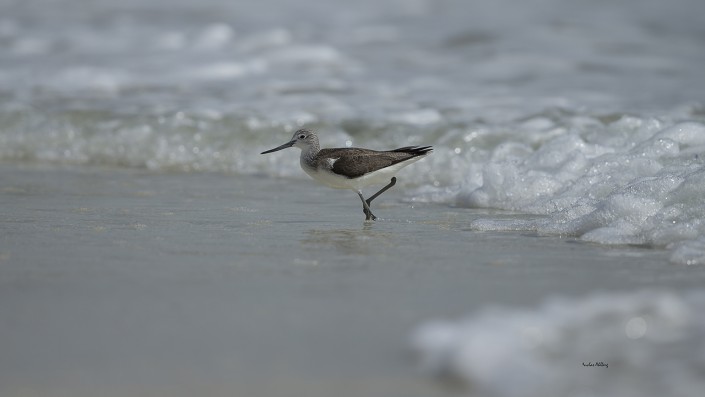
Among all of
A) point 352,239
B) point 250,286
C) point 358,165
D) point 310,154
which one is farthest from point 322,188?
point 250,286

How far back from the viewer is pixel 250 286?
179 inches

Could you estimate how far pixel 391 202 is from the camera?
305 inches

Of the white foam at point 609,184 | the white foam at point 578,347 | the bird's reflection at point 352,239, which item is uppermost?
the white foam at point 609,184

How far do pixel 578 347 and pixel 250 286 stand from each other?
5.16 ft

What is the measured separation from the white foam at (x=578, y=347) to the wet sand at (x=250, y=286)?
0.51 feet

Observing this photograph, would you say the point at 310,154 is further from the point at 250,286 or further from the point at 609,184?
the point at 250,286

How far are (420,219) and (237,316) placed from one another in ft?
9.46

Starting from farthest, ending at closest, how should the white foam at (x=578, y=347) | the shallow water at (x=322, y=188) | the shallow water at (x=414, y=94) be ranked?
1. the shallow water at (x=414, y=94)
2. the shallow water at (x=322, y=188)
3. the white foam at (x=578, y=347)

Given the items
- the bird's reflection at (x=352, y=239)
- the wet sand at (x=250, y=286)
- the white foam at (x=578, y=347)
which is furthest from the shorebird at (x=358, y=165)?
the white foam at (x=578, y=347)

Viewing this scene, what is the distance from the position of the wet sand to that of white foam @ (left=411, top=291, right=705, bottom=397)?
16cm

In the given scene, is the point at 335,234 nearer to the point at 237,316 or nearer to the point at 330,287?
the point at 330,287

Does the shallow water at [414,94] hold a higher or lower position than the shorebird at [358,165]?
higher

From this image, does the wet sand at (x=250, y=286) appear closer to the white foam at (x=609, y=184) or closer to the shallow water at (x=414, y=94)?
the white foam at (x=609, y=184)

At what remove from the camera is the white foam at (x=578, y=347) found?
3297 mm
